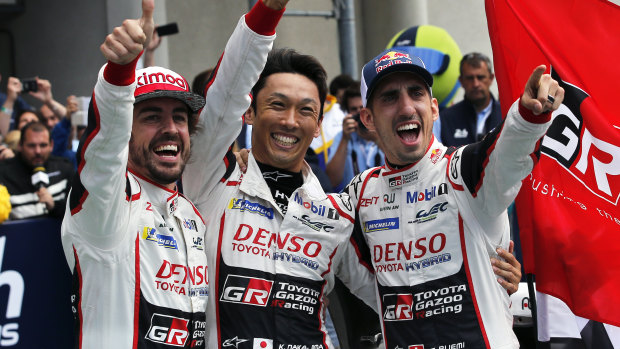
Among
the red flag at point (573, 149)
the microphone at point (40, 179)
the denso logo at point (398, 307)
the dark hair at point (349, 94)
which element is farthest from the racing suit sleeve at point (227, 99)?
the dark hair at point (349, 94)

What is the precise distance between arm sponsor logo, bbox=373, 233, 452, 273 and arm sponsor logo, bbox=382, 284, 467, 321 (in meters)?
0.12

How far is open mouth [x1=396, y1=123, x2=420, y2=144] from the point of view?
365 cm

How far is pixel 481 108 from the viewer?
7.66 metres

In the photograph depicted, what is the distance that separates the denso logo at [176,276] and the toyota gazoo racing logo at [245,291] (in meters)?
0.17

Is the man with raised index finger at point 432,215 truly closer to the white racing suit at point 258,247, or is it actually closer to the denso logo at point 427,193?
the denso logo at point 427,193

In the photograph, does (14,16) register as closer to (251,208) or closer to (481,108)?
(481,108)

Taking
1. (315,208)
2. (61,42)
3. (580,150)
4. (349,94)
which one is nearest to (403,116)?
(315,208)

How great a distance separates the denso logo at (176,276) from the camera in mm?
3215

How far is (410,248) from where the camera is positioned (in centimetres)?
354

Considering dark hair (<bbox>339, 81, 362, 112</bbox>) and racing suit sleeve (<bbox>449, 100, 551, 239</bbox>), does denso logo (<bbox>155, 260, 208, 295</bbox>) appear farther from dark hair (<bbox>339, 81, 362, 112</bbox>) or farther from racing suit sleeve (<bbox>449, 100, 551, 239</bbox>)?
dark hair (<bbox>339, 81, 362, 112</bbox>)

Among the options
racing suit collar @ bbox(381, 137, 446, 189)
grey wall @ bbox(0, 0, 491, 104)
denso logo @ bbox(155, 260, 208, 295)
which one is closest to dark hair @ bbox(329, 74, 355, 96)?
grey wall @ bbox(0, 0, 491, 104)

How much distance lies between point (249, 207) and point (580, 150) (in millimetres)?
1634

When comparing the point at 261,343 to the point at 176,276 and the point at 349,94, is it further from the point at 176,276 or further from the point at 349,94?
the point at 349,94

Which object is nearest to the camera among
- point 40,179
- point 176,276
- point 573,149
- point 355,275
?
point 176,276
